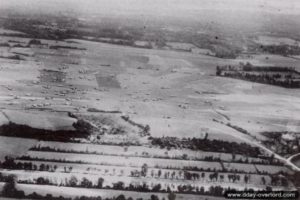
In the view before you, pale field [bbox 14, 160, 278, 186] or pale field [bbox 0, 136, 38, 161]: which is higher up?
pale field [bbox 0, 136, 38, 161]

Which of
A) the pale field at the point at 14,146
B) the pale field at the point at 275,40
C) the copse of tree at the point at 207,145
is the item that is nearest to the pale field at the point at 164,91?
the copse of tree at the point at 207,145

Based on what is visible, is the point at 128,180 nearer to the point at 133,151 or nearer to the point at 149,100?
the point at 133,151

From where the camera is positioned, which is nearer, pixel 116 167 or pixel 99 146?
pixel 116 167

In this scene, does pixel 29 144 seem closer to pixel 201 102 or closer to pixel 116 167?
pixel 116 167

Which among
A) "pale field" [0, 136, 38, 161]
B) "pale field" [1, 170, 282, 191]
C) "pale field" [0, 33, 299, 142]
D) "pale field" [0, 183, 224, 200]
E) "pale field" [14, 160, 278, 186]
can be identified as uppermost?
"pale field" [0, 33, 299, 142]

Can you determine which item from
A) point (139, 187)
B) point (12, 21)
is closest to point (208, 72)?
point (12, 21)

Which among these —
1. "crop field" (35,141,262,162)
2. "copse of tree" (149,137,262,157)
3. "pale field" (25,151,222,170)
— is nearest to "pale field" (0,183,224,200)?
"pale field" (25,151,222,170)

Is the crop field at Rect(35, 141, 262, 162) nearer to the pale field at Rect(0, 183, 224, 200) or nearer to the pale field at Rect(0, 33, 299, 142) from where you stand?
the pale field at Rect(0, 33, 299, 142)

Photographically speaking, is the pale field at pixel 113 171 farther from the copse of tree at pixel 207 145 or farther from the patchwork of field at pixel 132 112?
the copse of tree at pixel 207 145
